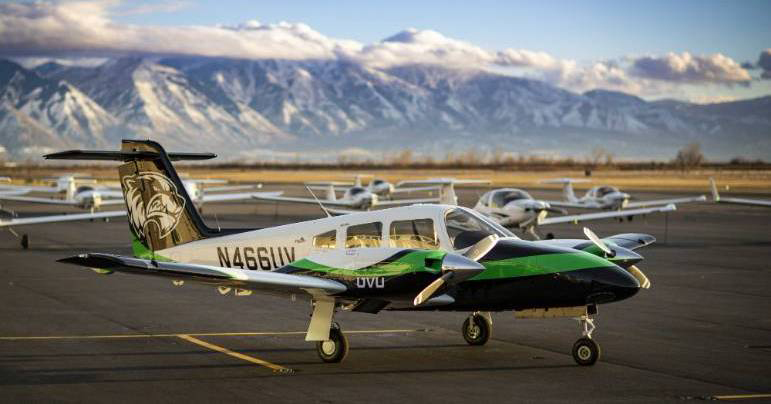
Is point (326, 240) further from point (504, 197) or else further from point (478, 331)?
point (504, 197)

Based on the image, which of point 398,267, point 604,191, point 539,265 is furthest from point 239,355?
point 604,191

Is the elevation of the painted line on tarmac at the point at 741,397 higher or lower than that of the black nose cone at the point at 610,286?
lower

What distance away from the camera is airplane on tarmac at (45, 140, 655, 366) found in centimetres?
1459

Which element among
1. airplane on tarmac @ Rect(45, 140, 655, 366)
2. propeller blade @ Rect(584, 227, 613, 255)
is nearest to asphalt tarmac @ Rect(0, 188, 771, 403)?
airplane on tarmac @ Rect(45, 140, 655, 366)

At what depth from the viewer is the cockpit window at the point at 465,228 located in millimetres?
15656

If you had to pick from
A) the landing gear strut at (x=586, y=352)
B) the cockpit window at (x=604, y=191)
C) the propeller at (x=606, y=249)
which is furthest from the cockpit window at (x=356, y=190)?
the landing gear strut at (x=586, y=352)

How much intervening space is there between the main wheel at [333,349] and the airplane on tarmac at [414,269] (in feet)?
0.05

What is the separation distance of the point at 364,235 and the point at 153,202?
13.8ft

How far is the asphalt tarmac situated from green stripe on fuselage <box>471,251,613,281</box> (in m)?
1.34

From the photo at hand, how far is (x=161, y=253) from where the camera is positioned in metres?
17.8

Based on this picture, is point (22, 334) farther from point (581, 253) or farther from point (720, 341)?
point (720, 341)

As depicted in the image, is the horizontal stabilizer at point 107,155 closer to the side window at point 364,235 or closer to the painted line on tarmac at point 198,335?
the painted line on tarmac at point 198,335

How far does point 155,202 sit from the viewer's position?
707 inches

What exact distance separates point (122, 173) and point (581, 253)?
789cm
